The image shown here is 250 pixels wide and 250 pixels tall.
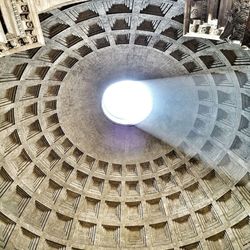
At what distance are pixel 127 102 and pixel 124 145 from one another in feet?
13.5

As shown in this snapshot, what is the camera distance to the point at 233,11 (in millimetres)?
14195

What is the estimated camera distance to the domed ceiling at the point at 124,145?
65.9ft

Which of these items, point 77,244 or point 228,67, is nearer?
point 228,67

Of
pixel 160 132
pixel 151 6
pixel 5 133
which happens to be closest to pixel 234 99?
pixel 160 132

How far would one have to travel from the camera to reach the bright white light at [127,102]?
2547cm

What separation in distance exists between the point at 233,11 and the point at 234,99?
27.7ft

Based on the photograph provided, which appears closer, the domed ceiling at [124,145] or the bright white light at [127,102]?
the domed ceiling at [124,145]

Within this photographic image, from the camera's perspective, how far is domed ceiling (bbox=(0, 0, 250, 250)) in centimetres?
2008

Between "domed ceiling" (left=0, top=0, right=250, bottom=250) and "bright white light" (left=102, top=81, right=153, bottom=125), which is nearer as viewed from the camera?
"domed ceiling" (left=0, top=0, right=250, bottom=250)

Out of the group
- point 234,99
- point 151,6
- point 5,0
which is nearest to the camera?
point 5,0

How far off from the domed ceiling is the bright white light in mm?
701

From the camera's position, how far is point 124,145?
2547 centimetres

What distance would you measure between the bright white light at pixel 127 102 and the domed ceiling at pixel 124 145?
70 centimetres

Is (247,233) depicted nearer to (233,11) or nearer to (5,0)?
(233,11)
